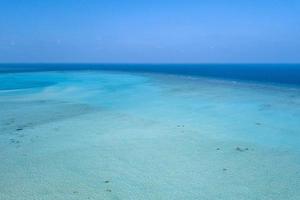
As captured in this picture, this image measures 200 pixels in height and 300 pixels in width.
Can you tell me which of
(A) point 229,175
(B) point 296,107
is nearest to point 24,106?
(A) point 229,175

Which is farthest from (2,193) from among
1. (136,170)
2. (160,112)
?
(160,112)

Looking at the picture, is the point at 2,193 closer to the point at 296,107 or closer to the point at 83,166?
the point at 83,166

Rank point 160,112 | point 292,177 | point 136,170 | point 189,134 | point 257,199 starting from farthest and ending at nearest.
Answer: point 160,112, point 189,134, point 136,170, point 292,177, point 257,199

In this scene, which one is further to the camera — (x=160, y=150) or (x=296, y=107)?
(x=296, y=107)

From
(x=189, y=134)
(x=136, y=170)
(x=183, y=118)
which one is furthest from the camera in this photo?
(x=183, y=118)

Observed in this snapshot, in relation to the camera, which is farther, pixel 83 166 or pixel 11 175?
pixel 83 166

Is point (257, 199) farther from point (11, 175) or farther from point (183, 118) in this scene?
point (183, 118)

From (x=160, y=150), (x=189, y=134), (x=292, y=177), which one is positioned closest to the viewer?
(x=292, y=177)

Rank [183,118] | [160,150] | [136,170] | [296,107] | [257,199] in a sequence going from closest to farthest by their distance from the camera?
1. [257,199]
2. [136,170]
3. [160,150]
4. [183,118]
5. [296,107]

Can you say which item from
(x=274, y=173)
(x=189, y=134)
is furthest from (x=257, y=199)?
(x=189, y=134)
